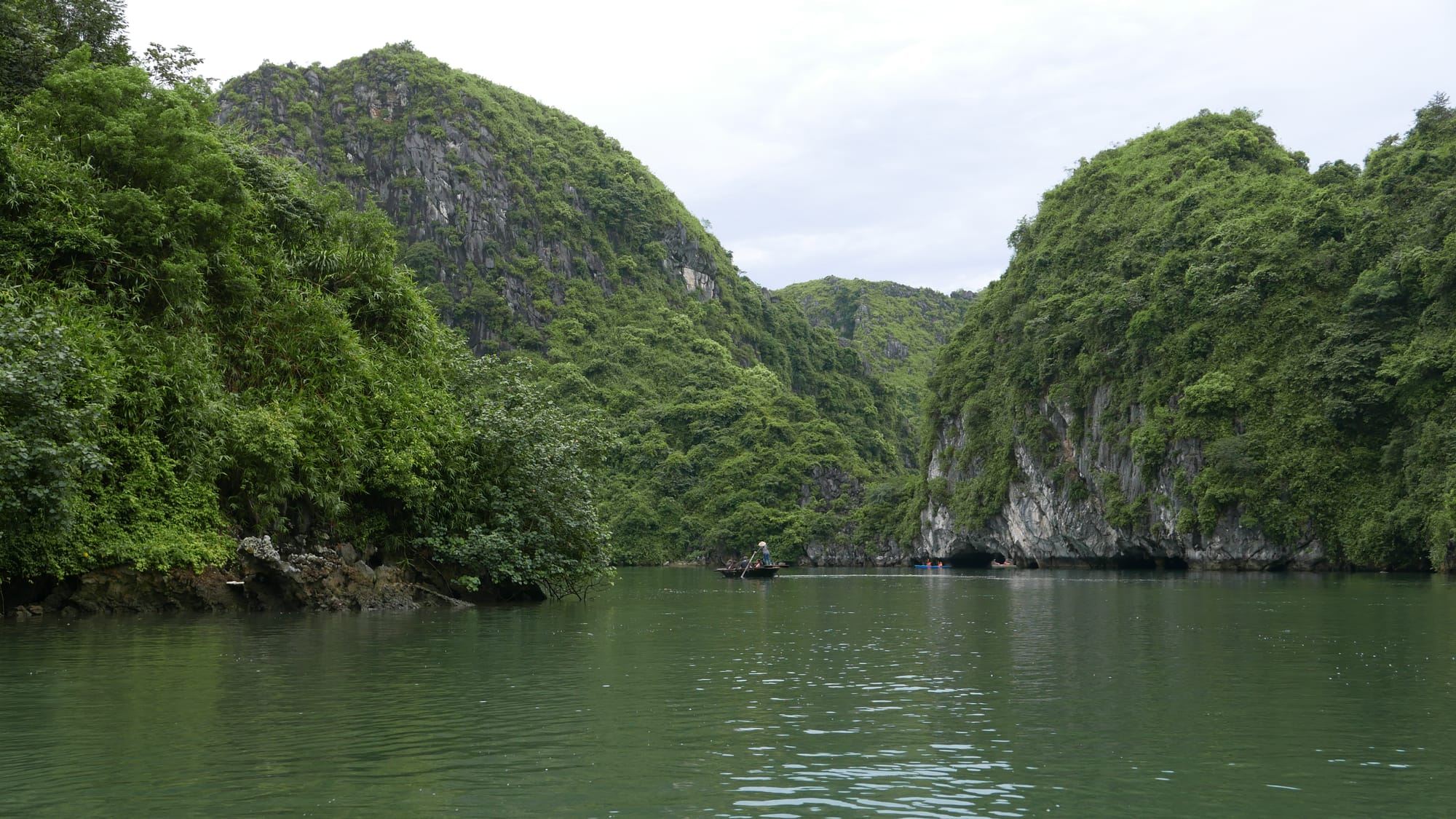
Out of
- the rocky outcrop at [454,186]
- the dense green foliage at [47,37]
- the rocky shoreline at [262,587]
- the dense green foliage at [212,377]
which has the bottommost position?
the rocky shoreline at [262,587]

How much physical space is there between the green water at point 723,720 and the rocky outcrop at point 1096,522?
1829 inches

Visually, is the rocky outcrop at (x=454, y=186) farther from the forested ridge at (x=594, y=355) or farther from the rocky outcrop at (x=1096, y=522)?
the rocky outcrop at (x=1096, y=522)

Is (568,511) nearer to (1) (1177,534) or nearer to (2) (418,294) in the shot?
(2) (418,294)

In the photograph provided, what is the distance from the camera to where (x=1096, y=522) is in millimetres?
81688

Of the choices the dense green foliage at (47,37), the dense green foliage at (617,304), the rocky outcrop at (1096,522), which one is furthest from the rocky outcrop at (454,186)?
the dense green foliage at (47,37)

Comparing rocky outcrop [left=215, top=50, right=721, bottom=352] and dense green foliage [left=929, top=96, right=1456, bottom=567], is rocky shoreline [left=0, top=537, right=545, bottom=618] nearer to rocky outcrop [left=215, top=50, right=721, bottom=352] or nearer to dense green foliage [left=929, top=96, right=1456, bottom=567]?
dense green foliage [left=929, top=96, right=1456, bottom=567]

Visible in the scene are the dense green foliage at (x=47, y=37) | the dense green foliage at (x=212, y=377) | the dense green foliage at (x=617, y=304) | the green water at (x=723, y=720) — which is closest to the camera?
the green water at (x=723, y=720)

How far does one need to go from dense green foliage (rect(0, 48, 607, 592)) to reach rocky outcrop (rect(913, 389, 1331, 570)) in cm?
4910

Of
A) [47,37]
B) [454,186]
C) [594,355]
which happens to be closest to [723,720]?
[47,37]

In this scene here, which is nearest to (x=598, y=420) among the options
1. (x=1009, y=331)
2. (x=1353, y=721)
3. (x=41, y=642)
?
(x=41, y=642)

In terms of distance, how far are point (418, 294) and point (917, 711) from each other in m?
27.9

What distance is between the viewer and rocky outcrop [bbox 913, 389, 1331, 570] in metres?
70.4

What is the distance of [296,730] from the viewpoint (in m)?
12.3

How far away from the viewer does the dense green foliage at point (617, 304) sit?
112688mm
